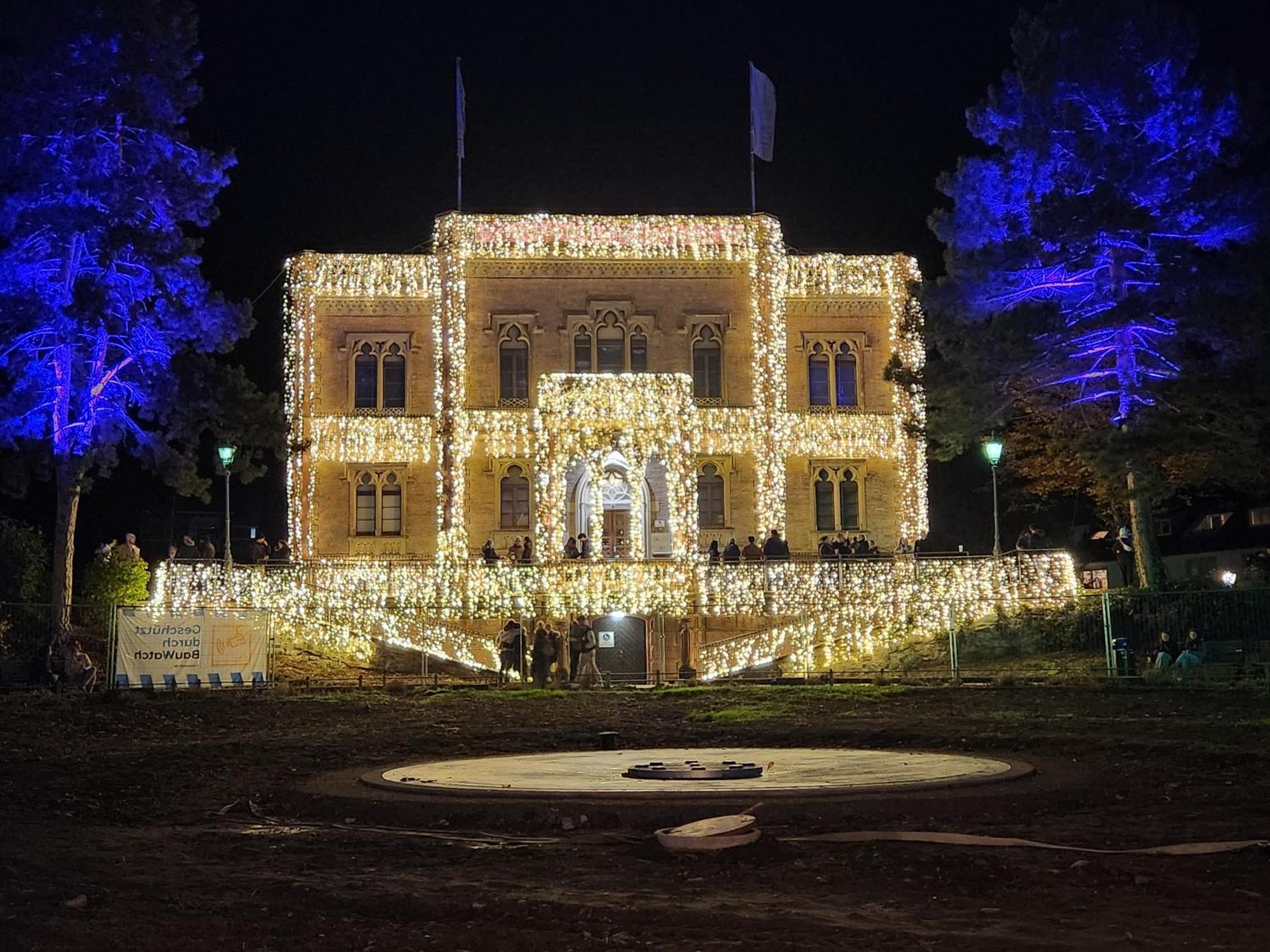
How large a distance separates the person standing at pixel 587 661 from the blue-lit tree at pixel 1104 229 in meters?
10.9

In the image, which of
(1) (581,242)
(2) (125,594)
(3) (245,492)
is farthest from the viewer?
(3) (245,492)

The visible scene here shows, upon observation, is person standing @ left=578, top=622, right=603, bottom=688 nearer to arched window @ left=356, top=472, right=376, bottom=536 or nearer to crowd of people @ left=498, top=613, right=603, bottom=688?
crowd of people @ left=498, top=613, right=603, bottom=688

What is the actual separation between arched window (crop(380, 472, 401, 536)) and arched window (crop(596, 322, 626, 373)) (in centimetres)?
653

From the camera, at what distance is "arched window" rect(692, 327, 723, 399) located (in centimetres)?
4016

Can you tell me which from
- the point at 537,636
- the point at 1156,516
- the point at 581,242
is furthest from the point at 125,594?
the point at 1156,516

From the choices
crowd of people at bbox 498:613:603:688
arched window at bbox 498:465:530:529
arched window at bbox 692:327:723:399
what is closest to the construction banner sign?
crowd of people at bbox 498:613:603:688

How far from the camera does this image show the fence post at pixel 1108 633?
24.3 m

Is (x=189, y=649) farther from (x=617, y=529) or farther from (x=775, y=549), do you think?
(x=617, y=529)

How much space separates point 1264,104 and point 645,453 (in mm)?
15361

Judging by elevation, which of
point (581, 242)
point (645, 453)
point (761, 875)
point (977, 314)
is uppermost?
point (581, 242)

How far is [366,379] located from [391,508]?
3693mm

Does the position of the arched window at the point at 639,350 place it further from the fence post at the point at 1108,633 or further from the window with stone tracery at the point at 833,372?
the fence post at the point at 1108,633

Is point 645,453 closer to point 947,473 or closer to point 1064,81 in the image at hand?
point 1064,81

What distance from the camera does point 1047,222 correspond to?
30703mm
